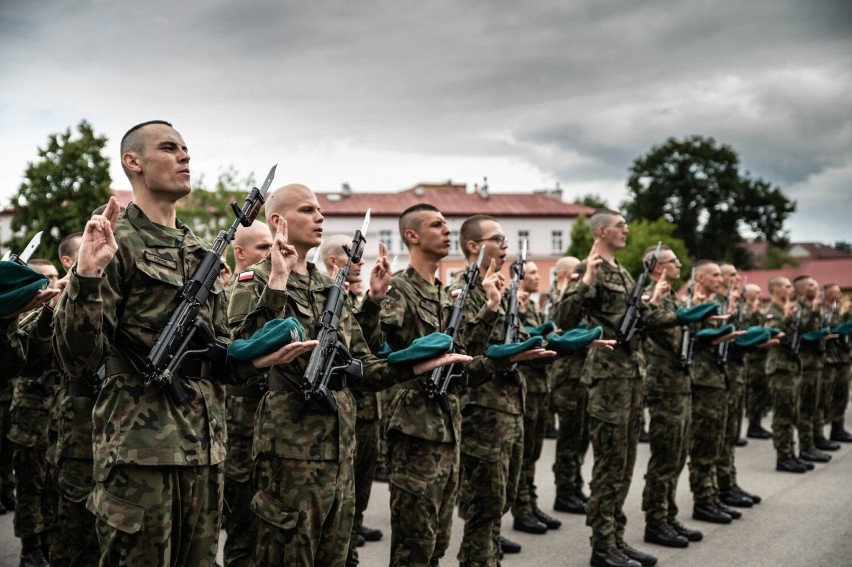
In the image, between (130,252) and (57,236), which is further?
(57,236)

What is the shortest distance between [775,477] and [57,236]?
32293 millimetres

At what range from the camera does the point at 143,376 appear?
11.6ft

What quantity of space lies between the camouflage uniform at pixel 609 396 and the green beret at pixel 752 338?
104 inches

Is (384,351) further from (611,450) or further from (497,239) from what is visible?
(611,450)

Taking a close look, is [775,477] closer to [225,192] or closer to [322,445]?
[322,445]

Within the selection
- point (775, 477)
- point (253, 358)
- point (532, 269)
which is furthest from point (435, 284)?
point (775, 477)

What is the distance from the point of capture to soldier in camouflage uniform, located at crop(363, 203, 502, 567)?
5086mm

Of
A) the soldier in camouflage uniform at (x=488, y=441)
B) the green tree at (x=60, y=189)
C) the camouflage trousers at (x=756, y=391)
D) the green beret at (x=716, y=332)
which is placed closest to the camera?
the soldier in camouflage uniform at (x=488, y=441)

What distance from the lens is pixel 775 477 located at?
10773 millimetres

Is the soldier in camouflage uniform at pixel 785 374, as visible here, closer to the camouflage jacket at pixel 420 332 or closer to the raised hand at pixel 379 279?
the camouflage jacket at pixel 420 332

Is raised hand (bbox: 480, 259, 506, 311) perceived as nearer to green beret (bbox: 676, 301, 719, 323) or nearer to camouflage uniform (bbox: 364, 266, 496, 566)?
camouflage uniform (bbox: 364, 266, 496, 566)

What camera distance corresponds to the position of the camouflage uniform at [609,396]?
681 cm

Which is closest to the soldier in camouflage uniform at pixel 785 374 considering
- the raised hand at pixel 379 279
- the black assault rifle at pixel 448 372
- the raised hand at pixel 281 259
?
the black assault rifle at pixel 448 372

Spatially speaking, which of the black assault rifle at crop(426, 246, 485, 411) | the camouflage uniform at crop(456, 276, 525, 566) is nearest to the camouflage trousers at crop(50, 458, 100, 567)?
the black assault rifle at crop(426, 246, 485, 411)
